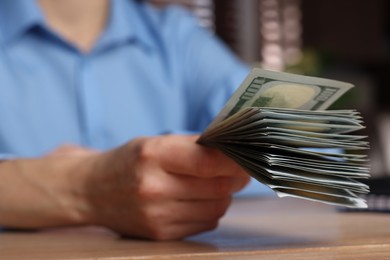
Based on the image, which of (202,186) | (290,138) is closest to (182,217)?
(202,186)

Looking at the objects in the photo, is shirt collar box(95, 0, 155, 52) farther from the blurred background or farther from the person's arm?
the blurred background

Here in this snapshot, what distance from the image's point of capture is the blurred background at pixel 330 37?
3861 millimetres

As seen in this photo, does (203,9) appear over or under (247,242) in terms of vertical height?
over

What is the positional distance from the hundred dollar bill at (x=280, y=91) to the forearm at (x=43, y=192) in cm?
19

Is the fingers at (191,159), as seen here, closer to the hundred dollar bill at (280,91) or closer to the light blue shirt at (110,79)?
the hundred dollar bill at (280,91)

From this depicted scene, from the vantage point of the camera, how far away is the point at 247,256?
1.82 ft

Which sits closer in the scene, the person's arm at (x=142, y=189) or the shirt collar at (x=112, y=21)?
the person's arm at (x=142, y=189)

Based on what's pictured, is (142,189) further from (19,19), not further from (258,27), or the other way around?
(258,27)

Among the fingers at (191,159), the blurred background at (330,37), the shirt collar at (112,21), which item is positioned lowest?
the blurred background at (330,37)

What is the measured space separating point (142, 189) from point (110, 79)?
0.76m

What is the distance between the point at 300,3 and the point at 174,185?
11.7 ft

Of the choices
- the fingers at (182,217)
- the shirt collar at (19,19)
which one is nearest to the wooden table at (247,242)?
the fingers at (182,217)

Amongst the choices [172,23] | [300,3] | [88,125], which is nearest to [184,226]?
[88,125]

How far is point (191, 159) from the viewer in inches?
25.1
